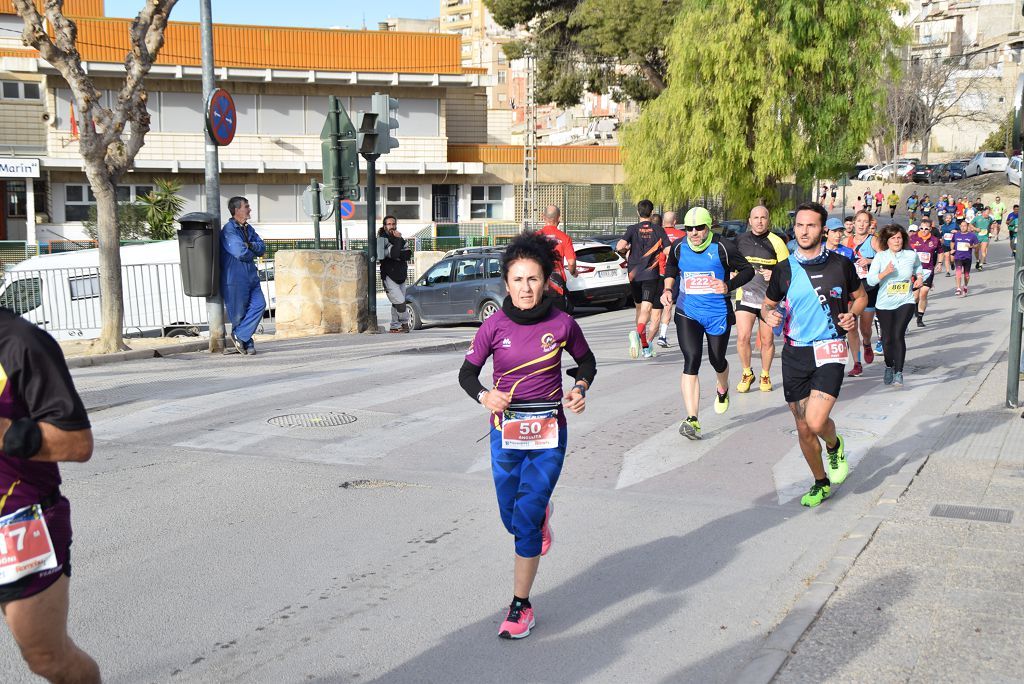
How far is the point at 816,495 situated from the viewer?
732cm

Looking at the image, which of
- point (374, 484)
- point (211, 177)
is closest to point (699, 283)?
point (374, 484)

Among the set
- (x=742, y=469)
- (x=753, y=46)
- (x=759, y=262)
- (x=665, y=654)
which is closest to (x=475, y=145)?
(x=753, y=46)

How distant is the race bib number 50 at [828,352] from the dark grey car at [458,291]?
13416 millimetres

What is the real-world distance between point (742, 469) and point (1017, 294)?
11.6ft

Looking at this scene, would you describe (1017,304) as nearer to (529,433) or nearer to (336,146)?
(529,433)

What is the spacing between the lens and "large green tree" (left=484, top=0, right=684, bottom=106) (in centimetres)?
4162

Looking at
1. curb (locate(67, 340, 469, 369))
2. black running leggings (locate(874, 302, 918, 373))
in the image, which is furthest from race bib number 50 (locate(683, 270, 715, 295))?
curb (locate(67, 340, 469, 369))

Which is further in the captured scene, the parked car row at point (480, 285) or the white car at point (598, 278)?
the white car at point (598, 278)

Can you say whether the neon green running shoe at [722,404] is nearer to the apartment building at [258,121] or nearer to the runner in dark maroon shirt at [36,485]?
the runner in dark maroon shirt at [36,485]

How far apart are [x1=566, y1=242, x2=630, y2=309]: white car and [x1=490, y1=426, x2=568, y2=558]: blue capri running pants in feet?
54.7

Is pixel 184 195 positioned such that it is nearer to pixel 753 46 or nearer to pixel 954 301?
pixel 753 46

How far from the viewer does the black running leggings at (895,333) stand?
1209 centimetres

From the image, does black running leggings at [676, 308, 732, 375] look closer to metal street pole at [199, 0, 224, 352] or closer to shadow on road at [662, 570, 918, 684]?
shadow on road at [662, 570, 918, 684]

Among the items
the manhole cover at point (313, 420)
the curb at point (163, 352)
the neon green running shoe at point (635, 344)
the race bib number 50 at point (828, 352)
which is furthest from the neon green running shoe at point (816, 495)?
the curb at point (163, 352)
